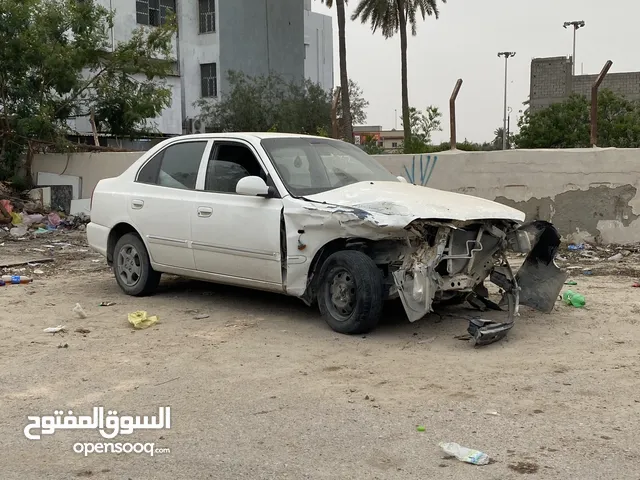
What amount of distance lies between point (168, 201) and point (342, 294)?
7.54ft

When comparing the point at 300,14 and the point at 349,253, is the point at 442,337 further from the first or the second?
the point at 300,14

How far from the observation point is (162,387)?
4.84 m

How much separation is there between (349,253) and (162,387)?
75.3 inches

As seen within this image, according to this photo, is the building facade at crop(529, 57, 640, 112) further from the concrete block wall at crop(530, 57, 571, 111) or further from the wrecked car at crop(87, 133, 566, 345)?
the wrecked car at crop(87, 133, 566, 345)

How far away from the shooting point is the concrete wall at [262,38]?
121 feet

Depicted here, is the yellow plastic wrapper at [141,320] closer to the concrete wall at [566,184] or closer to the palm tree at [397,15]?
the concrete wall at [566,184]

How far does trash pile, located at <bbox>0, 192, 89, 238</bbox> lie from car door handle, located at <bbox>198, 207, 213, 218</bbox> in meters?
8.03

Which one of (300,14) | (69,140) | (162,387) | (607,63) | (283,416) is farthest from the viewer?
(300,14)

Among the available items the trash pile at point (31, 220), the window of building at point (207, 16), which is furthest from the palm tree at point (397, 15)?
the trash pile at point (31, 220)

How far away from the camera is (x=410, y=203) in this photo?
5.75 metres

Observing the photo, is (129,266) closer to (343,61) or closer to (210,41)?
(343,61)

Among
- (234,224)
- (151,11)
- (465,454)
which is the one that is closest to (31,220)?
(234,224)

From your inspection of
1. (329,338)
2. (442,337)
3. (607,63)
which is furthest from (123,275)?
(607,63)

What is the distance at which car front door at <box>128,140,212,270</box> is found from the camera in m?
7.20
